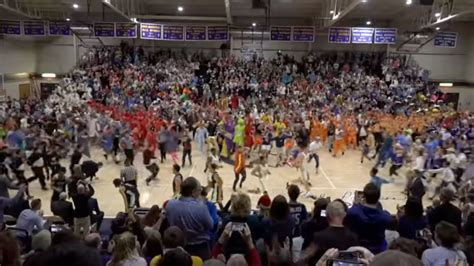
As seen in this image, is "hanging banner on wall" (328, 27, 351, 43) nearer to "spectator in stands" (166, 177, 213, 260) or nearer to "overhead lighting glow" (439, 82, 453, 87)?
"overhead lighting glow" (439, 82, 453, 87)

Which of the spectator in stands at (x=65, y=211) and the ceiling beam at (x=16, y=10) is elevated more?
the ceiling beam at (x=16, y=10)

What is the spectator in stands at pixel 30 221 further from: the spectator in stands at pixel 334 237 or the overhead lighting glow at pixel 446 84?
the overhead lighting glow at pixel 446 84

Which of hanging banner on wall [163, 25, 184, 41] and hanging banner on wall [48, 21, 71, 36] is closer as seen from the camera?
hanging banner on wall [48, 21, 71, 36]

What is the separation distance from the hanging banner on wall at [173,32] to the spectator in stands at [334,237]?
73.9ft

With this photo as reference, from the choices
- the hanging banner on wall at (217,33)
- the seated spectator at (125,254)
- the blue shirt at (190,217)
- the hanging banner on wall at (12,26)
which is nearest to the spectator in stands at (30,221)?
the blue shirt at (190,217)

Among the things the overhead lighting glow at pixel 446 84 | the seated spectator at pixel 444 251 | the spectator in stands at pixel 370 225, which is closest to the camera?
the seated spectator at pixel 444 251

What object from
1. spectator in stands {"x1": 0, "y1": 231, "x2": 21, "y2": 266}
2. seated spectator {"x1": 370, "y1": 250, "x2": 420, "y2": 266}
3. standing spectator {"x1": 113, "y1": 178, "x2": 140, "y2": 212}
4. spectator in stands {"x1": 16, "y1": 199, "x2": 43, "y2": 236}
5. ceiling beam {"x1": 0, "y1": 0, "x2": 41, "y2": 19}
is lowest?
standing spectator {"x1": 113, "y1": 178, "x2": 140, "y2": 212}

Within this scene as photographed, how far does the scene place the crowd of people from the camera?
3881 mm

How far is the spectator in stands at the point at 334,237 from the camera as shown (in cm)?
355

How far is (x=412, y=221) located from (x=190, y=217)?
2.59 meters

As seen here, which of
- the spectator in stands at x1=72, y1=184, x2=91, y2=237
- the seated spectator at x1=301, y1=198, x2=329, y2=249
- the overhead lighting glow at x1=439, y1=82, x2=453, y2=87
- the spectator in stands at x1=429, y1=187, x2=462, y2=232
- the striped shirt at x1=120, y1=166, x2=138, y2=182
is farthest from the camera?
the overhead lighting glow at x1=439, y1=82, x2=453, y2=87

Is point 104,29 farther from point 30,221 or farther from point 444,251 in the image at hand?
point 444,251

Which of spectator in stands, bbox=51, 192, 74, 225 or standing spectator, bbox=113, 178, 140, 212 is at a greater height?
spectator in stands, bbox=51, 192, 74, 225

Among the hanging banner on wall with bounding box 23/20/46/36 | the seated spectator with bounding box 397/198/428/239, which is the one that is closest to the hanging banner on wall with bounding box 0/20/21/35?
the hanging banner on wall with bounding box 23/20/46/36
